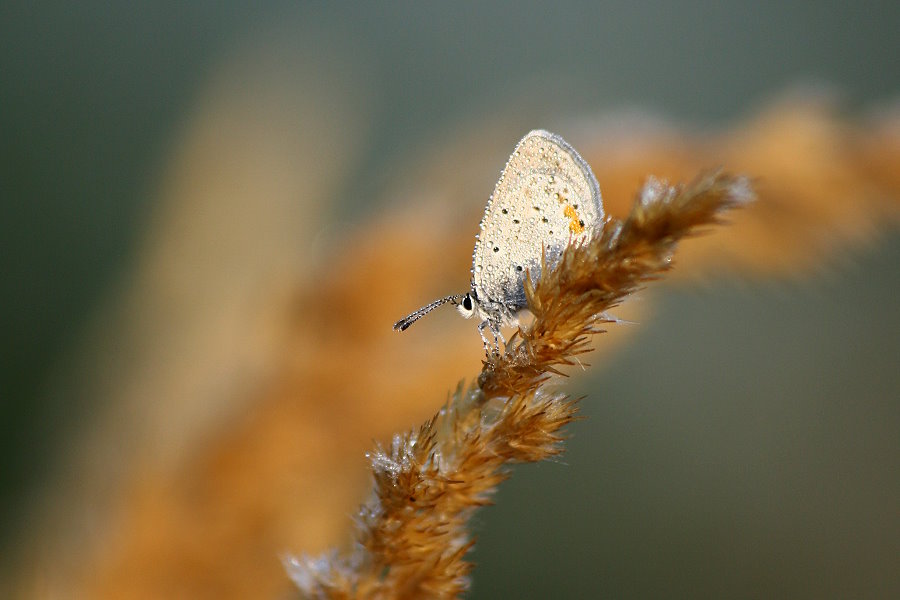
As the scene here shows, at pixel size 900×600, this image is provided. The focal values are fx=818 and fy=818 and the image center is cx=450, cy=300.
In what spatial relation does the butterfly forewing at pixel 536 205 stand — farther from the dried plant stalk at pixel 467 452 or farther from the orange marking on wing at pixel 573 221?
the dried plant stalk at pixel 467 452

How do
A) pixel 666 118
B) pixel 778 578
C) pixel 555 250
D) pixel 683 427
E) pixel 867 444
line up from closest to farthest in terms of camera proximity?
pixel 555 250
pixel 666 118
pixel 778 578
pixel 867 444
pixel 683 427

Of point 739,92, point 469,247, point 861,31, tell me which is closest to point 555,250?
point 469,247

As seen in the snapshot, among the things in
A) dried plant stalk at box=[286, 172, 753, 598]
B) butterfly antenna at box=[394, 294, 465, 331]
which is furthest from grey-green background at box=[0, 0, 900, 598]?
dried plant stalk at box=[286, 172, 753, 598]

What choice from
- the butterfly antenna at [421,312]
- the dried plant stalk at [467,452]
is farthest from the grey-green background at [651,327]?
the dried plant stalk at [467,452]

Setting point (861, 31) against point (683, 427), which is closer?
point (683, 427)

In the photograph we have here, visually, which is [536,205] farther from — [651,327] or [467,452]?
[651,327]

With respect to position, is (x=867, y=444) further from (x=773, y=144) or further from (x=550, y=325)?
(x=550, y=325)

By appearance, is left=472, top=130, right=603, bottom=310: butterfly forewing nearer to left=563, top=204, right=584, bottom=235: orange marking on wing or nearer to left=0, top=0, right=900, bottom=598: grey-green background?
left=563, top=204, right=584, bottom=235: orange marking on wing

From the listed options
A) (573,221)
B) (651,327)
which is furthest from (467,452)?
(651,327)
